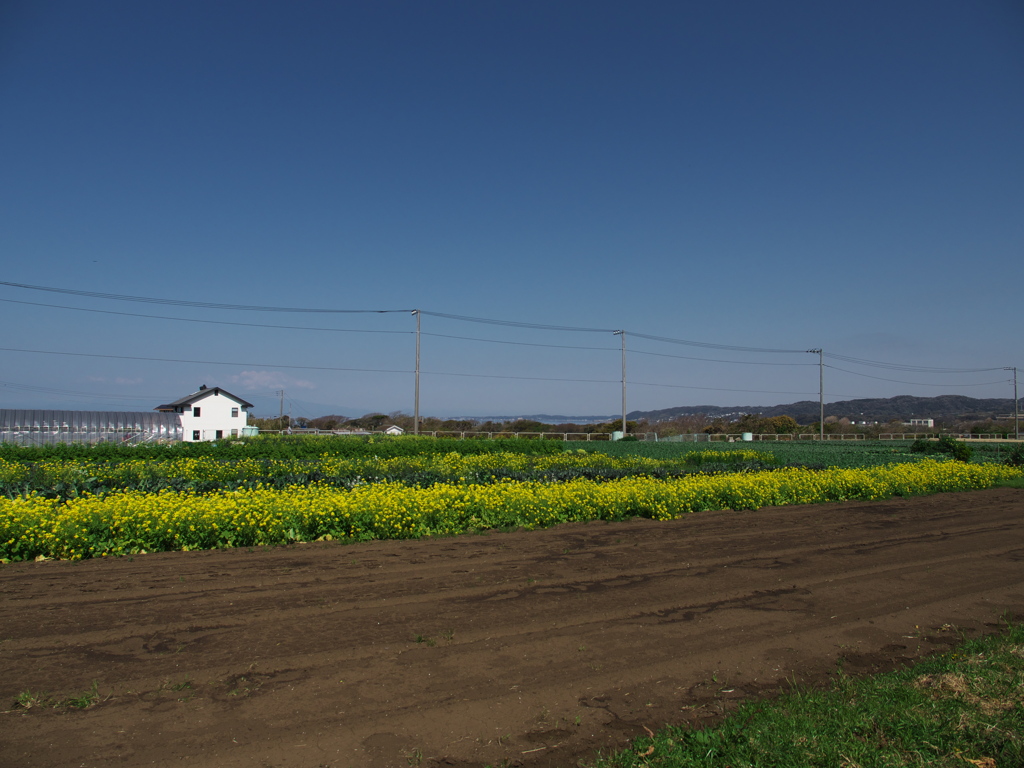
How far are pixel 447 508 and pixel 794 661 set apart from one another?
617 cm

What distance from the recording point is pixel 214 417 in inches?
2098

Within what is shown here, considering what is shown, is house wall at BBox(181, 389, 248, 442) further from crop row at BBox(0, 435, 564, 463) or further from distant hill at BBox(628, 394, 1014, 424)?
distant hill at BBox(628, 394, 1014, 424)

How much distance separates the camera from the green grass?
358cm

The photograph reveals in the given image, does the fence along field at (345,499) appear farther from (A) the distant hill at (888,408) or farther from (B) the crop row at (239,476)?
(A) the distant hill at (888,408)

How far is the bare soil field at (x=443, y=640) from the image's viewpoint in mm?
3863

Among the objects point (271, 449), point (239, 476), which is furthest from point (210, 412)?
point (239, 476)

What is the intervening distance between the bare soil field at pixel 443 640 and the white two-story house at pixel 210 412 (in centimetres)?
4933

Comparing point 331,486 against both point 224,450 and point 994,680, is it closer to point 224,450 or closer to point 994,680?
point 994,680

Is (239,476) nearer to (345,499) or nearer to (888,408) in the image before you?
(345,499)

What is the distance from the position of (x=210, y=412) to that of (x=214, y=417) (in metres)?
0.54

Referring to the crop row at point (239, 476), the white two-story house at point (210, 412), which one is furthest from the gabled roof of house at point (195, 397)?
the crop row at point (239, 476)

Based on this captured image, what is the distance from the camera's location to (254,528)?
8898mm

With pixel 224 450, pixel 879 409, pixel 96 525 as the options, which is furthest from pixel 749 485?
pixel 879 409

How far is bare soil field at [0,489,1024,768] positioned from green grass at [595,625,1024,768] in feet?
0.97
